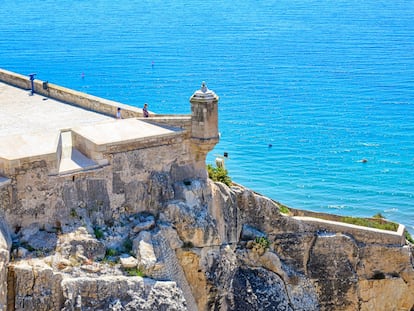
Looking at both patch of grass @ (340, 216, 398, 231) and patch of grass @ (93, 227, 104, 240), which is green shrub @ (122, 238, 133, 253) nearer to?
patch of grass @ (93, 227, 104, 240)

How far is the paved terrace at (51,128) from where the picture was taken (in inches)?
742

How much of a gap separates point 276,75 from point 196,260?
149ft

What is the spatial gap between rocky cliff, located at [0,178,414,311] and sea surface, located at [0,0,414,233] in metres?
14.8

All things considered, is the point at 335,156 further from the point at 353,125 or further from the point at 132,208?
the point at 132,208

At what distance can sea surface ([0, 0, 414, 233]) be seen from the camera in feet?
143

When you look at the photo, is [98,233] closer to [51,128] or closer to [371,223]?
[51,128]

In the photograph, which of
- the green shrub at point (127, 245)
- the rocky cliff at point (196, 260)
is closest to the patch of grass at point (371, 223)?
the rocky cliff at point (196, 260)

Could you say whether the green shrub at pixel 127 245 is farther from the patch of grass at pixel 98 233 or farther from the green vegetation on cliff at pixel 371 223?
the green vegetation on cliff at pixel 371 223

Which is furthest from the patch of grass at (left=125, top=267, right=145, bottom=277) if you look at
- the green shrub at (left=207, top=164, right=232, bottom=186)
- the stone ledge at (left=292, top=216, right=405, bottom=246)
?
the stone ledge at (left=292, top=216, right=405, bottom=246)

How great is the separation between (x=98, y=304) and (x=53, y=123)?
6929 millimetres

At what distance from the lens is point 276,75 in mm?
64500

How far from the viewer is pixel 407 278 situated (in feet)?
82.1

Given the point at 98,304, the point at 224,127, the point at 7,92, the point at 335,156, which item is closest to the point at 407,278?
the point at 98,304

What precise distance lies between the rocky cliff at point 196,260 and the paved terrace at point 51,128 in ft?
3.57
